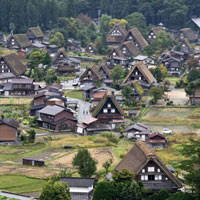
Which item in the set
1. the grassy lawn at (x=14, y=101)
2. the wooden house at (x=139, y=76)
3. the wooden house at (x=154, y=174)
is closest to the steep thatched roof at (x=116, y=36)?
the wooden house at (x=139, y=76)

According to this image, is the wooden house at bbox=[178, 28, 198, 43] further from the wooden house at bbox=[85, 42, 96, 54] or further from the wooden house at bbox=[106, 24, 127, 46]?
the wooden house at bbox=[85, 42, 96, 54]

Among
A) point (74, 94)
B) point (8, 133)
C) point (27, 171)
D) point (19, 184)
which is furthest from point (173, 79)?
point (19, 184)

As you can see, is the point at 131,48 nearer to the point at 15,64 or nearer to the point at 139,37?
the point at 139,37

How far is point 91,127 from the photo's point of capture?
49.9 metres

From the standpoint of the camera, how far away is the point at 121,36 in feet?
274

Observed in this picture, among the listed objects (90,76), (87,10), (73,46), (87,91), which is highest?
(87,10)

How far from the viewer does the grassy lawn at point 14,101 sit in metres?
57.9

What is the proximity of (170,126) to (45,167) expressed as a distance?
14.0 m

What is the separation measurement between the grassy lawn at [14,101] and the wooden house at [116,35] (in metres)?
26.0

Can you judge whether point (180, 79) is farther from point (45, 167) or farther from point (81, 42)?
point (45, 167)

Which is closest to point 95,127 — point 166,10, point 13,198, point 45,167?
point 45,167

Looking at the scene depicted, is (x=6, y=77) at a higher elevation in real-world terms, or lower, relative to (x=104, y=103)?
higher

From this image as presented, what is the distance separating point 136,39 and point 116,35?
12.5 feet

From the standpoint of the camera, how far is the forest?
270 feet
